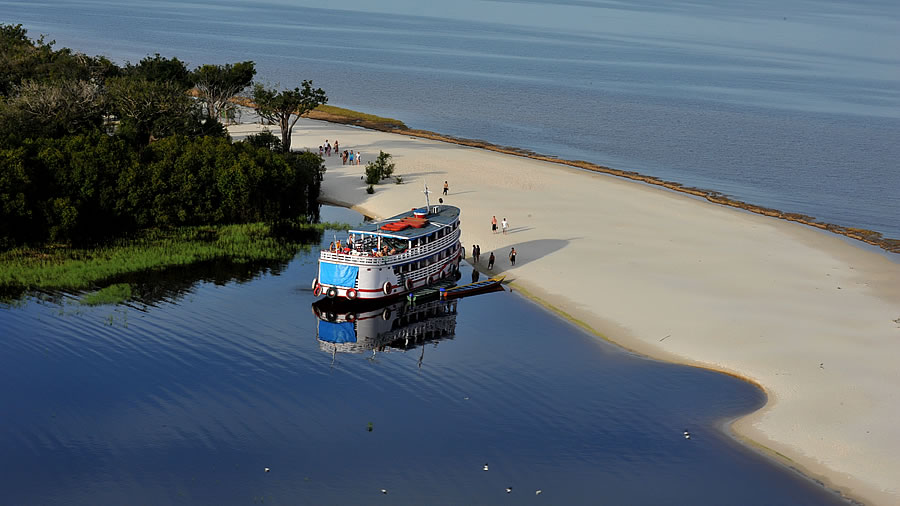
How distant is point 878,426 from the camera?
4884 centimetres

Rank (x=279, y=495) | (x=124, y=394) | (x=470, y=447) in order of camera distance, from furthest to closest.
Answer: (x=124, y=394) < (x=470, y=447) < (x=279, y=495)

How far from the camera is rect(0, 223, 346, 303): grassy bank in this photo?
67188 millimetres

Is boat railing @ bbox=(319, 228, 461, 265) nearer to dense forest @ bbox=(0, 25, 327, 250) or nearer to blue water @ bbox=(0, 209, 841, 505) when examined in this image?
blue water @ bbox=(0, 209, 841, 505)

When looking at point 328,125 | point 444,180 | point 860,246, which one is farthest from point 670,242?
point 328,125

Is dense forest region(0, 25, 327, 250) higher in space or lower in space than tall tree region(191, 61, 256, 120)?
lower

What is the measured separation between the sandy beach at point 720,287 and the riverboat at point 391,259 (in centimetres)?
631

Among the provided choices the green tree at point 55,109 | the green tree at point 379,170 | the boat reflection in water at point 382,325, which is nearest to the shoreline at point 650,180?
the green tree at point 379,170

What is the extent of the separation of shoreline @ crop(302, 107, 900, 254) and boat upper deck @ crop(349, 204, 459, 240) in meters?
40.8

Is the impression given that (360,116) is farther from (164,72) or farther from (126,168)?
(126,168)

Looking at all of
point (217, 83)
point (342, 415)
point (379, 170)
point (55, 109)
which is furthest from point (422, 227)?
point (217, 83)

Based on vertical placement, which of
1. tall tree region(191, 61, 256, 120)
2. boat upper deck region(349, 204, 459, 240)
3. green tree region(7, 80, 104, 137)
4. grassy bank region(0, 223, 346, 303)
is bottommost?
grassy bank region(0, 223, 346, 303)

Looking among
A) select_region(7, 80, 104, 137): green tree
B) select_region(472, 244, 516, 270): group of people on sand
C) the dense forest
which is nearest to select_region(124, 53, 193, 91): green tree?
the dense forest

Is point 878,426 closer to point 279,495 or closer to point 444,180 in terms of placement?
point 279,495

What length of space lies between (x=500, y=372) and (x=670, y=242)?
1276 inches
